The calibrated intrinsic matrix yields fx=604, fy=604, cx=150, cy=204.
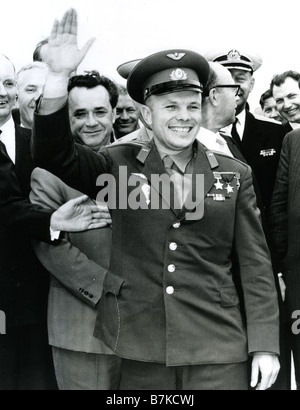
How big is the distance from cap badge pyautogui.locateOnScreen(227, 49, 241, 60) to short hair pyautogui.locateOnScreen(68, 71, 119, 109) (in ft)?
2.04

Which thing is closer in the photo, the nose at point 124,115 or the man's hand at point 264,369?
the man's hand at point 264,369

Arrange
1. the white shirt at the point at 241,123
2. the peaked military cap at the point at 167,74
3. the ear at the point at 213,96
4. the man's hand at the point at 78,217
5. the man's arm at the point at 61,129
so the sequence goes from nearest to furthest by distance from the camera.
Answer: the man's arm at the point at 61,129, the peaked military cap at the point at 167,74, the man's hand at the point at 78,217, the ear at the point at 213,96, the white shirt at the point at 241,123

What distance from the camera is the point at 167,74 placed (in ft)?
8.47

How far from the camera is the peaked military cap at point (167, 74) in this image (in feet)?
8.36

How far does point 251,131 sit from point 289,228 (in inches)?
22.1

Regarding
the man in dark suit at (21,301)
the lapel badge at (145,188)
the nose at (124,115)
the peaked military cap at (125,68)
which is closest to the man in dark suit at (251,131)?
the peaked military cap at (125,68)

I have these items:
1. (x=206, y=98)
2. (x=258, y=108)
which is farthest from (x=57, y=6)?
(x=258, y=108)

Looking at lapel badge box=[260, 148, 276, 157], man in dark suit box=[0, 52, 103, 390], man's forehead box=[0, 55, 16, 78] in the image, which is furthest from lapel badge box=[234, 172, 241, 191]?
man's forehead box=[0, 55, 16, 78]

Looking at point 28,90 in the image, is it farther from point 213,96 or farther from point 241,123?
point 241,123

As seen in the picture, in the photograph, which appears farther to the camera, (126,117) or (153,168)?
(126,117)

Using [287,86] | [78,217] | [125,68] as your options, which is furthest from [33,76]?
[287,86]

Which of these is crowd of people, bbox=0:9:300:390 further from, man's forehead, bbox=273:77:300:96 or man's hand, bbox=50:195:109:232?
man's forehead, bbox=273:77:300:96

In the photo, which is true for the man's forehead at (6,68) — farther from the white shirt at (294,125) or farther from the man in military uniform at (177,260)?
the white shirt at (294,125)

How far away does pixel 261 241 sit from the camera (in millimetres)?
2607
